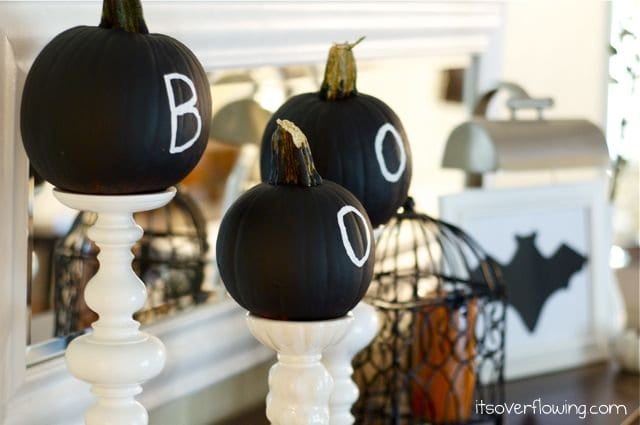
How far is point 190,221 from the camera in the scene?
1178 mm

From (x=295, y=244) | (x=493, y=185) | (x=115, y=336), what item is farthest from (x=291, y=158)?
(x=493, y=185)

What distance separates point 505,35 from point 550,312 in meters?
0.46

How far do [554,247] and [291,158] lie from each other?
2.77 feet

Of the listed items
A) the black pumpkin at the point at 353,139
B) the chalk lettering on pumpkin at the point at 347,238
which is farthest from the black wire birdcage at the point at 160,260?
the chalk lettering on pumpkin at the point at 347,238

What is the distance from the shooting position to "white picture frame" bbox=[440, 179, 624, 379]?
1454 millimetres

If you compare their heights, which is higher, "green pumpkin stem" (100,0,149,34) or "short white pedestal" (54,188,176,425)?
"green pumpkin stem" (100,0,149,34)

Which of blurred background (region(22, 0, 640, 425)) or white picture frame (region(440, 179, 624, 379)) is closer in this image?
blurred background (region(22, 0, 640, 425))

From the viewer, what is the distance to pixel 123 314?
0.78 metres

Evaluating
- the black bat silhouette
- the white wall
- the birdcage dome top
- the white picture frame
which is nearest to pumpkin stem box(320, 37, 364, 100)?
the birdcage dome top

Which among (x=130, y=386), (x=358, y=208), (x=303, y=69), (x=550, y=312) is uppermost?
(x=303, y=69)

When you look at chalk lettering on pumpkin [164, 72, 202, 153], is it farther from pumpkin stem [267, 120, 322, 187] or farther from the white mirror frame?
the white mirror frame

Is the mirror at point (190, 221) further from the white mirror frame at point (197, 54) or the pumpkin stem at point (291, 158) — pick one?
the pumpkin stem at point (291, 158)

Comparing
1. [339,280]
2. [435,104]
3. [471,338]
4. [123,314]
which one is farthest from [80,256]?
[435,104]

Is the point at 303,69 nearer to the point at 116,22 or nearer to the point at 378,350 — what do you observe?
the point at 378,350
